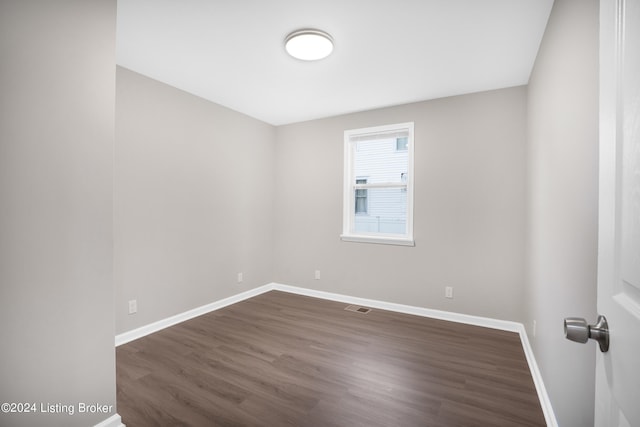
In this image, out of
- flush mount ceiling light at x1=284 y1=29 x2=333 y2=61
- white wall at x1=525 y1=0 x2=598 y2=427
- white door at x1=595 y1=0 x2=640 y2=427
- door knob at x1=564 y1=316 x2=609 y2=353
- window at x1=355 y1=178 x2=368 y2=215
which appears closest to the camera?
white door at x1=595 y1=0 x2=640 y2=427

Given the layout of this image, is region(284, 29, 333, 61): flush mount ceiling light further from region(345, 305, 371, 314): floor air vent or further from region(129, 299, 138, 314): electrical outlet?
region(345, 305, 371, 314): floor air vent

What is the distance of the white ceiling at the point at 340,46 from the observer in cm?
192

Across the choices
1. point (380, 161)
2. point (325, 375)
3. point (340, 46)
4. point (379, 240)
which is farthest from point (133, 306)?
point (380, 161)

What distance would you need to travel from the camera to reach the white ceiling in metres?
1.92

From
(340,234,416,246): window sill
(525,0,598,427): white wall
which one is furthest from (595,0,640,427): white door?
(340,234,416,246): window sill

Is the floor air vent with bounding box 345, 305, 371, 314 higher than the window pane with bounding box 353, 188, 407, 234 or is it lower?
lower

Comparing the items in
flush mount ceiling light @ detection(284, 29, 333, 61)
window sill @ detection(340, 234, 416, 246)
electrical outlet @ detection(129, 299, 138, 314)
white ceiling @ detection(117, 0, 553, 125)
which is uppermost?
white ceiling @ detection(117, 0, 553, 125)

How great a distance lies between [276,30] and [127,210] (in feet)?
6.72

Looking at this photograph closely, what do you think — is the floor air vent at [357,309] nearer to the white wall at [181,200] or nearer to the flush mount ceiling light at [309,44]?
the white wall at [181,200]

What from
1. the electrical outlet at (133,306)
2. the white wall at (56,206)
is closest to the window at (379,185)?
the electrical outlet at (133,306)

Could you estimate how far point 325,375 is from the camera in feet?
7.32

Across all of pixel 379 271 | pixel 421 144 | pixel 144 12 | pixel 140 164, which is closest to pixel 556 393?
pixel 379 271

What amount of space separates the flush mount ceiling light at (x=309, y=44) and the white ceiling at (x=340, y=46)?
0.16ft

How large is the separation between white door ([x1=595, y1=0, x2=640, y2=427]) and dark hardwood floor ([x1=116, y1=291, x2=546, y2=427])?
1431 mm
